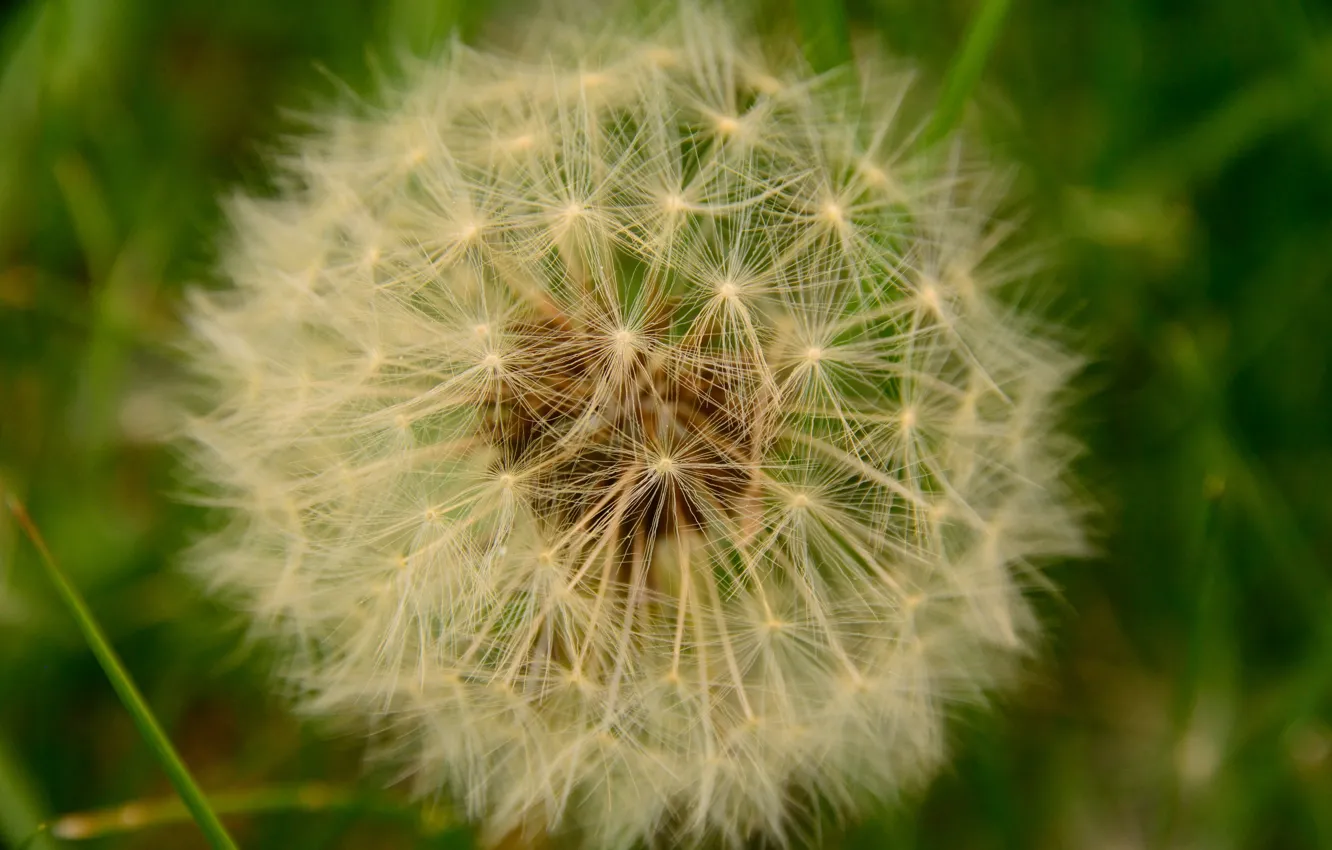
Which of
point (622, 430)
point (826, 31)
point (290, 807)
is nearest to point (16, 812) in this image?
point (290, 807)

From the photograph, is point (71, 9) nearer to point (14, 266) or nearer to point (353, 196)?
point (14, 266)

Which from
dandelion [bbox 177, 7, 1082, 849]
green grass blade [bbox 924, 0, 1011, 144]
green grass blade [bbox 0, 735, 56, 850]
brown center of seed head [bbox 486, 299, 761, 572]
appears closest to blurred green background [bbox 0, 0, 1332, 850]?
green grass blade [bbox 0, 735, 56, 850]

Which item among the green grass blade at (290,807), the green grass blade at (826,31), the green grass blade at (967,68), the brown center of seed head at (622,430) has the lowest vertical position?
the green grass blade at (290,807)

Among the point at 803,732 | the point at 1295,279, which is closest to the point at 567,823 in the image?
the point at 803,732

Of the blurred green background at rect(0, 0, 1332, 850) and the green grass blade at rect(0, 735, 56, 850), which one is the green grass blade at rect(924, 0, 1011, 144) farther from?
the green grass blade at rect(0, 735, 56, 850)

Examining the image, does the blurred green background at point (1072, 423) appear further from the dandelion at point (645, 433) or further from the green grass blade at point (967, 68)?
the dandelion at point (645, 433)

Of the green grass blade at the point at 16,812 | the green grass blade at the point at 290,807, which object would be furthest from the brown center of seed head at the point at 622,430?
the green grass blade at the point at 16,812

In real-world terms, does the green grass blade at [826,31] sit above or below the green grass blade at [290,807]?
above
